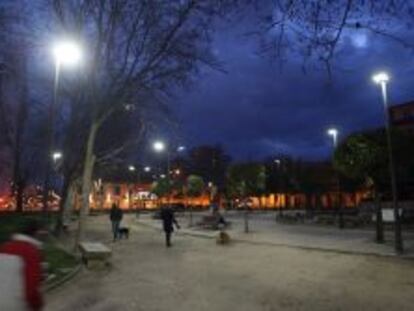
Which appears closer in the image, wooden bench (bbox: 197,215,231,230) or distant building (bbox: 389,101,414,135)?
wooden bench (bbox: 197,215,231,230)

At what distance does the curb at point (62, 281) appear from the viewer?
13.6 meters

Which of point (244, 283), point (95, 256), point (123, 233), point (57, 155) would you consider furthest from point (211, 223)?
point (244, 283)

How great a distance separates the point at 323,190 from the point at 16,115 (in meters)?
36.5

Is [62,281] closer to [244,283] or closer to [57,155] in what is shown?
[244,283]

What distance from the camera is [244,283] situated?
14.3 metres

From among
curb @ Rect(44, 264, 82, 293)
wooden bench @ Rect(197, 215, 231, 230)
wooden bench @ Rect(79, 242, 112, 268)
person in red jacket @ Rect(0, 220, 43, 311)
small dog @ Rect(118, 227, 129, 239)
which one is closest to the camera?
person in red jacket @ Rect(0, 220, 43, 311)

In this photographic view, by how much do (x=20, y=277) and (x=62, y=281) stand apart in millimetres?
9548

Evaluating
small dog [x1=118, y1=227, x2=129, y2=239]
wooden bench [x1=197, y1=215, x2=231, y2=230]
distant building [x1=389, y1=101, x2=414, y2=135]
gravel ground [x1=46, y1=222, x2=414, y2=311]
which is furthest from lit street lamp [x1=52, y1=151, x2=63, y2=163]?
gravel ground [x1=46, y1=222, x2=414, y2=311]

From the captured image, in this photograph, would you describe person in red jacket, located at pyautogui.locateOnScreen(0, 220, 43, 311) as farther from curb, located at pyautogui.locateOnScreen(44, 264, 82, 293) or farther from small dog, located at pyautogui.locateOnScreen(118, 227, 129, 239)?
small dog, located at pyautogui.locateOnScreen(118, 227, 129, 239)

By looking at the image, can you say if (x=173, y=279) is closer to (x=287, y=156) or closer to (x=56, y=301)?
(x=56, y=301)

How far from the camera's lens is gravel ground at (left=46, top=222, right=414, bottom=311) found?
1166 cm

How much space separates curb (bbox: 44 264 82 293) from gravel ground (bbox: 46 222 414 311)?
17 cm

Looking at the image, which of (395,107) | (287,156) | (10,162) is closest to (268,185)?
(287,156)

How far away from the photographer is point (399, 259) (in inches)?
734
